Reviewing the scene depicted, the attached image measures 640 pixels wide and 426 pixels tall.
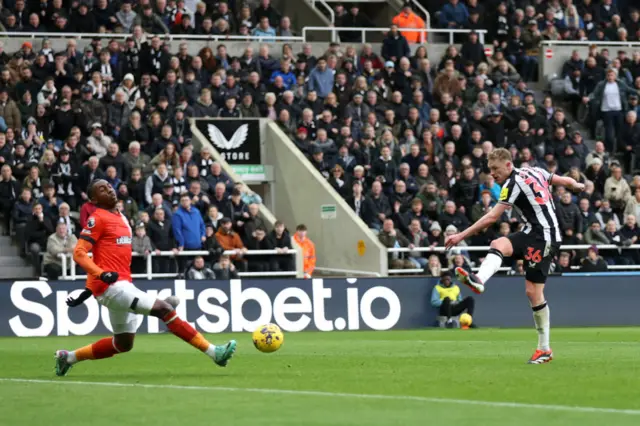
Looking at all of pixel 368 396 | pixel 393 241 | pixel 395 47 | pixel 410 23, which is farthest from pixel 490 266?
pixel 410 23

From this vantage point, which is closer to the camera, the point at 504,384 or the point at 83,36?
the point at 504,384

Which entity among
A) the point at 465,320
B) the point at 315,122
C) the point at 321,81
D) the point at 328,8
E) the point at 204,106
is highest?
the point at 328,8

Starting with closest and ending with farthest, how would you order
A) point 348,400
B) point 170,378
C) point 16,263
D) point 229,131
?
1. point 348,400
2. point 170,378
3. point 16,263
4. point 229,131

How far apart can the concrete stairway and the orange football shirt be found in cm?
1408

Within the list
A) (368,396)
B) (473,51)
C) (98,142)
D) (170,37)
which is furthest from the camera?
(473,51)

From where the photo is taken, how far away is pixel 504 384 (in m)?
12.0

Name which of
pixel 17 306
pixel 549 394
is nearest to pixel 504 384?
pixel 549 394

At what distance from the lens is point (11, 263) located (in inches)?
1078

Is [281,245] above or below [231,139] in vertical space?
below

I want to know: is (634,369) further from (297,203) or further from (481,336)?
(297,203)

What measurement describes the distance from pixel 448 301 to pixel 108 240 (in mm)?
14291

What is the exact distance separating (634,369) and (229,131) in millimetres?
19319

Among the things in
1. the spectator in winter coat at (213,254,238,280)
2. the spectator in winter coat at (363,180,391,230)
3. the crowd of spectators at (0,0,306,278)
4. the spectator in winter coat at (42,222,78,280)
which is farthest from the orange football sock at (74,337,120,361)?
the spectator in winter coat at (363,180,391,230)

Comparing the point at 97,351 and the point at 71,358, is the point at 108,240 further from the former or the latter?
the point at 71,358
